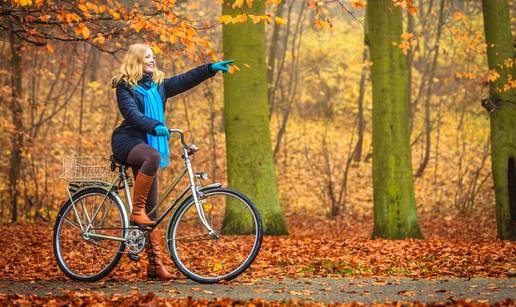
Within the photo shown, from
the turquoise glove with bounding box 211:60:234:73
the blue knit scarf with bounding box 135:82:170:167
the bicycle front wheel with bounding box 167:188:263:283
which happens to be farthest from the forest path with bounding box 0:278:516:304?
the turquoise glove with bounding box 211:60:234:73

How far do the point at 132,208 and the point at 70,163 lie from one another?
701 mm

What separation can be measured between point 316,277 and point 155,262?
59.4 inches

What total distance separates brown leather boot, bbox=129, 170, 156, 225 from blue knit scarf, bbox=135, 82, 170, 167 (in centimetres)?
22

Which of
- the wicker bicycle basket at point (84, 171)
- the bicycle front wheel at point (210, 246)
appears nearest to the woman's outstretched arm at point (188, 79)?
the wicker bicycle basket at point (84, 171)

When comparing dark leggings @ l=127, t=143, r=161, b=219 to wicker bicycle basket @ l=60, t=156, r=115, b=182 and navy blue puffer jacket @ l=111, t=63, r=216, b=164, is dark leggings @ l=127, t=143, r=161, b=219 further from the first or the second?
wicker bicycle basket @ l=60, t=156, r=115, b=182

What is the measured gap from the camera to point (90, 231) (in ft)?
20.6

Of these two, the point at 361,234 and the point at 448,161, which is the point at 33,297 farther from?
the point at 448,161

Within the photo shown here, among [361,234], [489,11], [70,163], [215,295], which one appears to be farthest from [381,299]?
[361,234]

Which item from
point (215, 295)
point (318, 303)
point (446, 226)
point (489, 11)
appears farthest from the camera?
point (446, 226)

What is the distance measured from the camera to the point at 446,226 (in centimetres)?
1598

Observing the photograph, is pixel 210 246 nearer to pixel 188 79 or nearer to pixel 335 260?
pixel 188 79

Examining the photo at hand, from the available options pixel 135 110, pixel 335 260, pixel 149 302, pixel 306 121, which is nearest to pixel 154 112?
pixel 135 110

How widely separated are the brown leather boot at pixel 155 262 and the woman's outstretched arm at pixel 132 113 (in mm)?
1043

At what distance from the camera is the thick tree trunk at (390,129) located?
10.8 m
